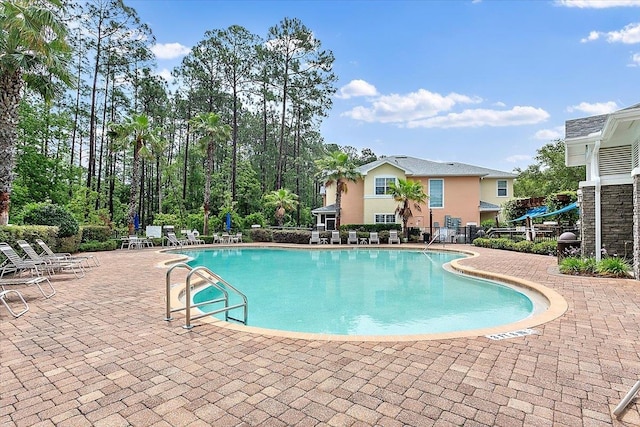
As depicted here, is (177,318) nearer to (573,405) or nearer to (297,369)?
(297,369)

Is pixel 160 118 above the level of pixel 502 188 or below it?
above

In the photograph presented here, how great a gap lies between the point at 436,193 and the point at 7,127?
23801mm

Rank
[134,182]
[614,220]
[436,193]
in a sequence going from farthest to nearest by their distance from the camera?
[436,193], [134,182], [614,220]

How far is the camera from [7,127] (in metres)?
11.3

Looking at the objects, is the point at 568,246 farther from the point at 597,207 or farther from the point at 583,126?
the point at 583,126

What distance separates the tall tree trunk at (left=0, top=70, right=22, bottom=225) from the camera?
11.1 meters

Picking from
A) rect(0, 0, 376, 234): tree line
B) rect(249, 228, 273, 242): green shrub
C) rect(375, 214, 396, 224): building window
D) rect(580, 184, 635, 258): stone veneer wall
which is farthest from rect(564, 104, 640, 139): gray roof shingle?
rect(249, 228, 273, 242): green shrub

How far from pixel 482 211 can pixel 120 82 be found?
2963 centimetres

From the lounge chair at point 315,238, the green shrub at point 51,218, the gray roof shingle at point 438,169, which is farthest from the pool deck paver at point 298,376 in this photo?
the gray roof shingle at point 438,169

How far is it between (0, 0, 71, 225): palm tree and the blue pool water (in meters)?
7.44

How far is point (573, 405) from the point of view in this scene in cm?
282

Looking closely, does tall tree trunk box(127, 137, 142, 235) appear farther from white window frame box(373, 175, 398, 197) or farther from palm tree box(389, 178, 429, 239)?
white window frame box(373, 175, 398, 197)

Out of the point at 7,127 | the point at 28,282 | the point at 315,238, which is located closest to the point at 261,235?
the point at 315,238

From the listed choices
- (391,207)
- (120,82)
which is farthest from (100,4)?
(391,207)
